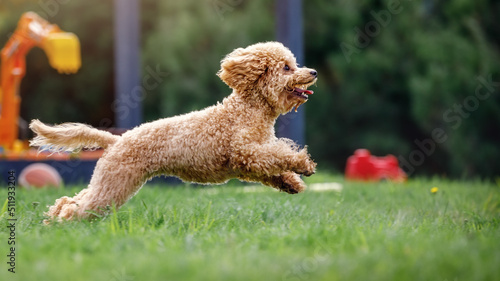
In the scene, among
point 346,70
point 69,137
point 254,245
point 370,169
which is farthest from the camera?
point 346,70

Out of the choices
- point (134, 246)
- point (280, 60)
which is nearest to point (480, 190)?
point (280, 60)

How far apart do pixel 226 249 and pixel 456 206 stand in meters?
2.66

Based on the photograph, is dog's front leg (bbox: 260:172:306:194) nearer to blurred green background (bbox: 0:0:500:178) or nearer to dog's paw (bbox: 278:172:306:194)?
dog's paw (bbox: 278:172:306:194)

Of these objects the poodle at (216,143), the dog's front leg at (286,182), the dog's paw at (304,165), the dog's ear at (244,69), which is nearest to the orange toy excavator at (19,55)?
the poodle at (216,143)

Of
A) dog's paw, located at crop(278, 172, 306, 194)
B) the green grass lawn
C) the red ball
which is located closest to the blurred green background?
the red ball

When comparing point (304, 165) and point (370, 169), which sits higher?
point (370, 169)

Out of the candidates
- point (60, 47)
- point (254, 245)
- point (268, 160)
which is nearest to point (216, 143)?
point (268, 160)

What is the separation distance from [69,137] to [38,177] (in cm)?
302

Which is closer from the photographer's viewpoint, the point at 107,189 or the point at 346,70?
the point at 107,189

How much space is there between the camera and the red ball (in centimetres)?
602

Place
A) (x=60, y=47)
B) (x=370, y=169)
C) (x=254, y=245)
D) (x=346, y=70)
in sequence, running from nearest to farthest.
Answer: (x=254, y=245)
(x=60, y=47)
(x=370, y=169)
(x=346, y=70)

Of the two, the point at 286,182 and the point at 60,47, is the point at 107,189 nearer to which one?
the point at 286,182

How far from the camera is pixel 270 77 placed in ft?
10.9

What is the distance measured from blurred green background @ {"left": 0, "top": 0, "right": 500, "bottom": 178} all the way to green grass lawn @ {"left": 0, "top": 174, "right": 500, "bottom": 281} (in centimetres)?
837
